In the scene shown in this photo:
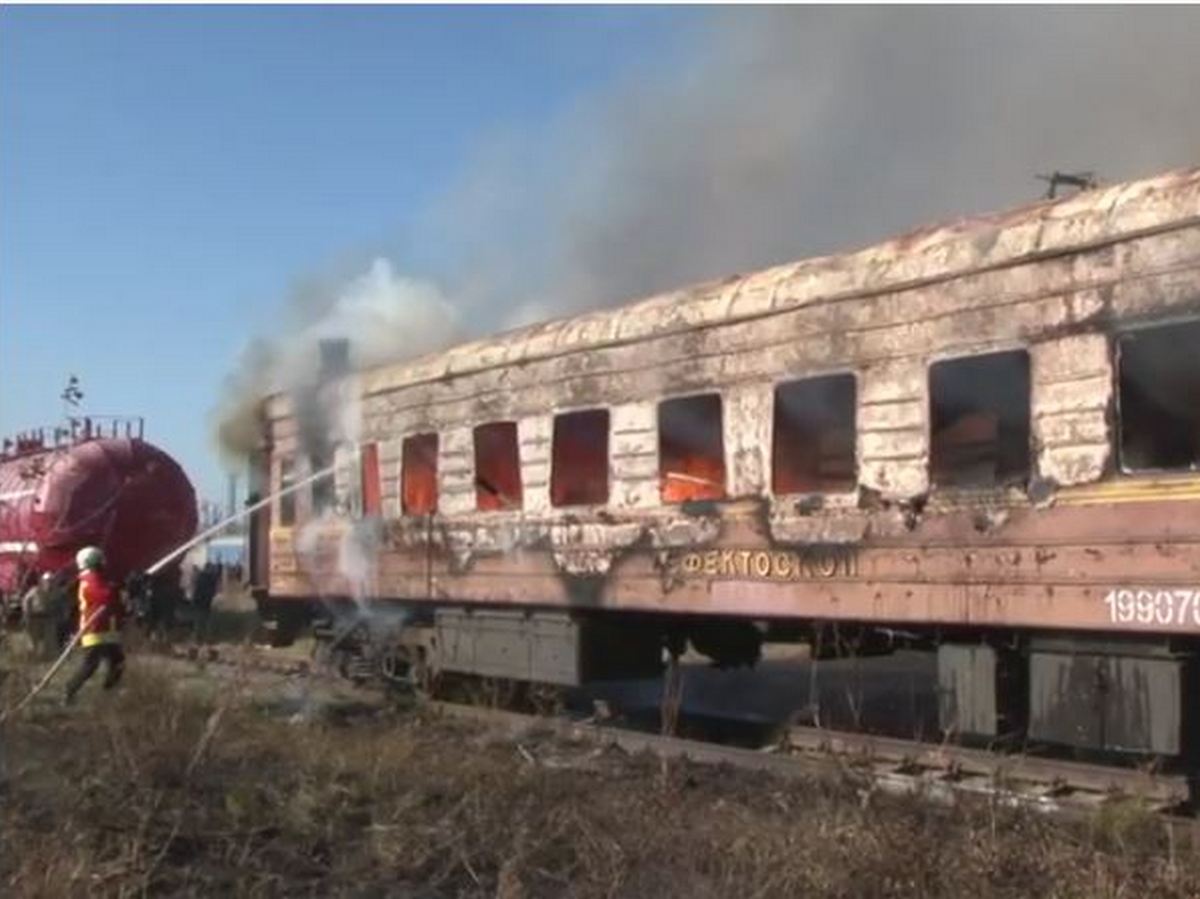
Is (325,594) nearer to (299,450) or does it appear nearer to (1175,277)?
(299,450)

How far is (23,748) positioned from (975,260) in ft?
19.8

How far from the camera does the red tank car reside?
68.6 ft

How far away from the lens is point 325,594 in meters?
15.4

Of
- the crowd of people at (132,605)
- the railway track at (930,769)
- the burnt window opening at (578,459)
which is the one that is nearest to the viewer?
the railway track at (930,769)

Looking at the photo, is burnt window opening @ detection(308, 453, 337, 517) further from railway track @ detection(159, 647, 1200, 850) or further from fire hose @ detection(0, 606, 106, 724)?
railway track @ detection(159, 647, 1200, 850)

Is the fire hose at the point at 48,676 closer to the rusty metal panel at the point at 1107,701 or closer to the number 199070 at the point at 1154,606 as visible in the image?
the rusty metal panel at the point at 1107,701

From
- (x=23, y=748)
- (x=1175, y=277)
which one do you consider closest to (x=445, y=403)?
(x=23, y=748)

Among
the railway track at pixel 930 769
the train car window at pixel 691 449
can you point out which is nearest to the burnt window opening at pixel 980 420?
the railway track at pixel 930 769

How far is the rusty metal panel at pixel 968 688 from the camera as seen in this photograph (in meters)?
8.92

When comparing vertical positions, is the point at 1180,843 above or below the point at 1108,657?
below

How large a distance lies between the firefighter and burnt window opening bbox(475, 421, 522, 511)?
2992 millimetres

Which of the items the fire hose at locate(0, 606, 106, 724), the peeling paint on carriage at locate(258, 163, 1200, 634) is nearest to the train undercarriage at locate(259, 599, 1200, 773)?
the peeling paint on carriage at locate(258, 163, 1200, 634)

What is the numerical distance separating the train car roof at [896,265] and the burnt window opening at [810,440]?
1.88ft

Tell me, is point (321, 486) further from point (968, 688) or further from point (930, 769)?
point (968, 688)
